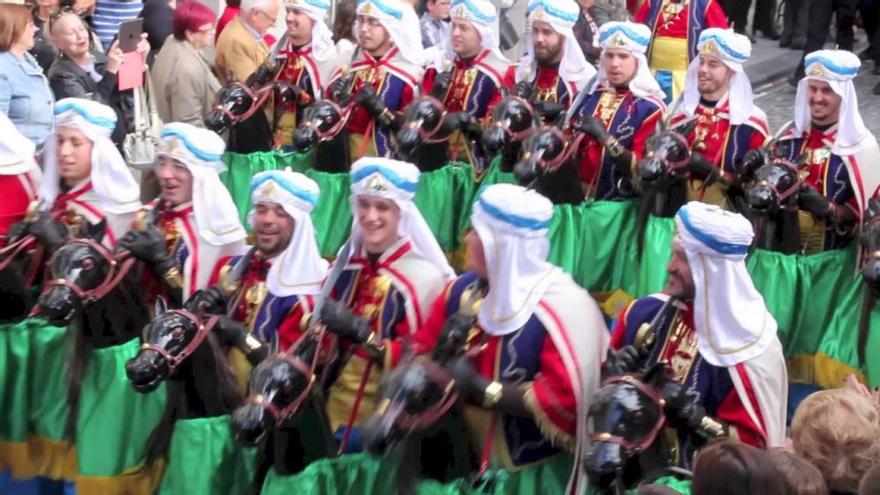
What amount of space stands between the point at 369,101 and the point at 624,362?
4.57 meters

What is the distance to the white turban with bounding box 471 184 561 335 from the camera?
19.3 feet

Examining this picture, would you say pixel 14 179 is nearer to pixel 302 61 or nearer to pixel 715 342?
pixel 302 61

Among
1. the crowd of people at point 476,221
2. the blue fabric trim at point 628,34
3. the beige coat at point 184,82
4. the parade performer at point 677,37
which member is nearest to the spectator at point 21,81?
the crowd of people at point 476,221

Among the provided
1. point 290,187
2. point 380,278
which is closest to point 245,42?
point 290,187

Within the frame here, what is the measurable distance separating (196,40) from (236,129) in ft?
3.69

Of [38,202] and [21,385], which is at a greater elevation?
[38,202]

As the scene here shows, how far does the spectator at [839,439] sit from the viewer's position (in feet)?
15.5

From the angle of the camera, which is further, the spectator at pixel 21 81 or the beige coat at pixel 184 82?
the beige coat at pixel 184 82

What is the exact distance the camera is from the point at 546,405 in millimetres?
5746

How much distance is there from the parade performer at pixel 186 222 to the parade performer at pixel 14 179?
2.11 feet

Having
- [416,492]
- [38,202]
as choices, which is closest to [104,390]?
[38,202]

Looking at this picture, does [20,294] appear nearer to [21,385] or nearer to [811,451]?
[21,385]

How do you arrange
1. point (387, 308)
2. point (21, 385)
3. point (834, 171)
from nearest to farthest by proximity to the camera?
point (387, 308) → point (21, 385) → point (834, 171)

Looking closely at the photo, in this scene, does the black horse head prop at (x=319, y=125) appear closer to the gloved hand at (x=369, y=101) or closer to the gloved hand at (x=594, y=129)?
the gloved hand at (x=369, y=101)
